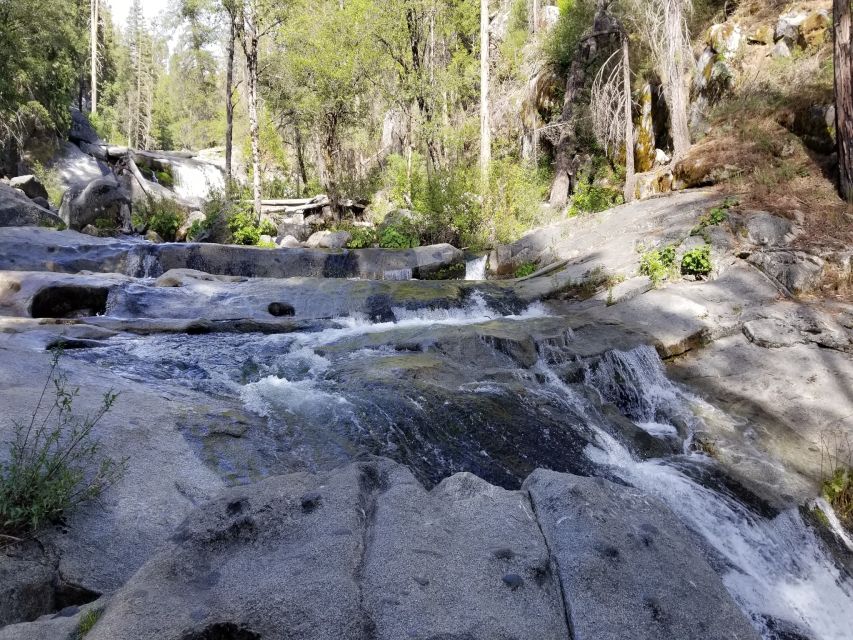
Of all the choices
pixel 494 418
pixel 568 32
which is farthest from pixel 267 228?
pixel 494 418

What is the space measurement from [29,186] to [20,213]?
8.04m

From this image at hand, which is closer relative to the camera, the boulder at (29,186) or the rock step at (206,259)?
the rock step at (206,259)

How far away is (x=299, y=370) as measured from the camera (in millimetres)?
6496

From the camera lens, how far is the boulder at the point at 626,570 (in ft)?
6.74

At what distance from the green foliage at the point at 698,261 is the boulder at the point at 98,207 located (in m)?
18.5

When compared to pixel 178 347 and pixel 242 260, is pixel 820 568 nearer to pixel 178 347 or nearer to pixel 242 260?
pixel 178 347

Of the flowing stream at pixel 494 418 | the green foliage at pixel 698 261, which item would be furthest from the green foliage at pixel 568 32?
the flowing stream at pixel 494 418

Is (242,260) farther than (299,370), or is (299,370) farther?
(242,260)

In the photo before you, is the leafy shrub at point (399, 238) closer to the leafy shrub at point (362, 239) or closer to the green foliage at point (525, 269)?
the leafy shrub at point (362, 239)

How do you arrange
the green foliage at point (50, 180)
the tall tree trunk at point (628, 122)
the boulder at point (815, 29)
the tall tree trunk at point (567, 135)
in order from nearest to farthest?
the boulder at point (815, 29), the tall tree trunk at point (628, 122), the tall tree trunk at point (567, 135), the green foliage at point (50, 180)

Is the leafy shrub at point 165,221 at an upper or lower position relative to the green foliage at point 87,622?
upper

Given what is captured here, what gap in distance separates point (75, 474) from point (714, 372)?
7.56m

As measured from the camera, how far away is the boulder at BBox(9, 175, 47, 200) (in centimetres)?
2086

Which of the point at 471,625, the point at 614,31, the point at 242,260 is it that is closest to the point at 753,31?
the point at 614,31
